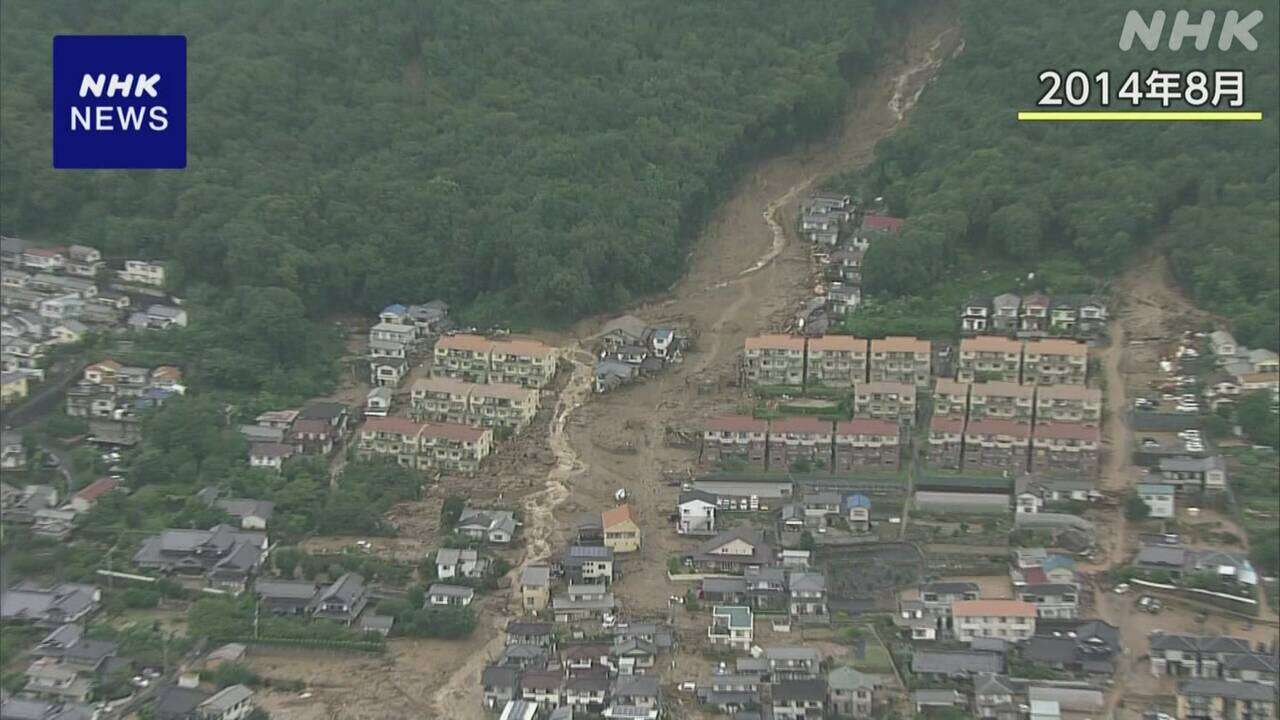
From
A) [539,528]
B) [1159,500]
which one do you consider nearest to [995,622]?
[1159,500]

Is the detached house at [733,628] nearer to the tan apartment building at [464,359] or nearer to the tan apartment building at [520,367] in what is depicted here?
the tan apartment building at [520,367]

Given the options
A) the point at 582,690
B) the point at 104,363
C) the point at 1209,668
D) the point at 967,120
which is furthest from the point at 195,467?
the point at 967,120

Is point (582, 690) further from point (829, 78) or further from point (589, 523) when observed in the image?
point (829, 78)

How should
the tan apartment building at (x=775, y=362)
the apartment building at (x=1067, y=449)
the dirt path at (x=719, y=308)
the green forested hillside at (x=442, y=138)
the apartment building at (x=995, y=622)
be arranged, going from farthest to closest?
1. the green forested hillside at (x=442, y=138)
2. the tan apartment building at (x=775, y=362)
3. the dirt path at (x=719, y=308)
4. the apartment building at (x=1067, y=449)
5. the apartment building at (x=995, y=622)

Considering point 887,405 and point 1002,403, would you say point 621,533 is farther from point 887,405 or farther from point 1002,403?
point 1002,403

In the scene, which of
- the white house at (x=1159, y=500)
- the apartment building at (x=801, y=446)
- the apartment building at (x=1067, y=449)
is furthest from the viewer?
the apartment building at (x=801, y=446)

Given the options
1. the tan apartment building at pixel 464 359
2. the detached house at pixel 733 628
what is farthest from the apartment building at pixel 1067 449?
the tan apartment building at pixel 464 359

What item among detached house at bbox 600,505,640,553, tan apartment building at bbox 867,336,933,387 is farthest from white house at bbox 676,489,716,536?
tan apartment building at bbox 867,336,933,387

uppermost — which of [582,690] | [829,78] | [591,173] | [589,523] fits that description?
[829,78]
